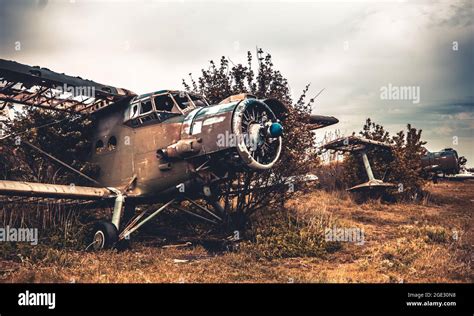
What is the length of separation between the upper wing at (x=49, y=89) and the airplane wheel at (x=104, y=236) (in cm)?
358

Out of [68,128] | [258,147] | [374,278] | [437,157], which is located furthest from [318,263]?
[437,157]

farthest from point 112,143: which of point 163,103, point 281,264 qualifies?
point 281,264

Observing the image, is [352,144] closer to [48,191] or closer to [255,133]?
[255,133]

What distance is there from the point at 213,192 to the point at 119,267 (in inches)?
139

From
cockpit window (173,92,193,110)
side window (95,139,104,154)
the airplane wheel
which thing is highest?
cockpit window (173,92,193,110)

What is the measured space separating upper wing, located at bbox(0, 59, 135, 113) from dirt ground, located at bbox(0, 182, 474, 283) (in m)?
4.21

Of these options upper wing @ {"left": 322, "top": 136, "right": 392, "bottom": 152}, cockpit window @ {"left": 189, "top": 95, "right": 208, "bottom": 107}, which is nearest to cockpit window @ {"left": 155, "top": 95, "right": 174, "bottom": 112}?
cockpit window @ {"left": 189, "top": 95, "right": 208, "bottom": 107}

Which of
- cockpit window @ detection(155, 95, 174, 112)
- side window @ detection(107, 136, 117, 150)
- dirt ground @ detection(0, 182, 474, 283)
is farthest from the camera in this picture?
side window @ detection(107, 136, 117, 150)

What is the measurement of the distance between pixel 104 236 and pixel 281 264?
163 inches

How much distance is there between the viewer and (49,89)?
9977mm

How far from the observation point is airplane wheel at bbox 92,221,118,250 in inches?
344

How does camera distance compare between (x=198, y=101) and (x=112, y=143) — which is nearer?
(x=198, y=101)

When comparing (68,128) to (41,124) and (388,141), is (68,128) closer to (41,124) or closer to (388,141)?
(41,124)

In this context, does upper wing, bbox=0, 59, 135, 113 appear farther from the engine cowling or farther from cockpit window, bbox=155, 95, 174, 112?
the engine cowling
